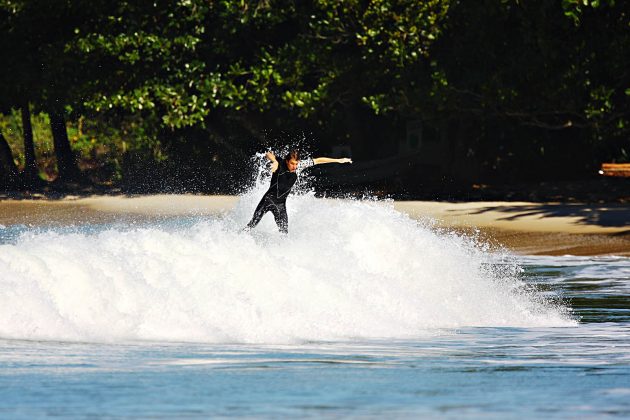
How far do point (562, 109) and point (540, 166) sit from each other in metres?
5.93

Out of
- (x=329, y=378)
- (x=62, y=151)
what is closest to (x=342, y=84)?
(x=62, y=151)

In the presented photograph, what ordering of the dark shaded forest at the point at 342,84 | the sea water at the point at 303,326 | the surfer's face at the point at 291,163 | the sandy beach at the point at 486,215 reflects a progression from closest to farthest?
the sea water at the point at 303,326 → the surfer's face at the point at 291,163 → the sandy beach at the point at 486,215 → the dark shaded forest at the point at 342,84

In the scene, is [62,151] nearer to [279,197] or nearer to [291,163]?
[279,197]

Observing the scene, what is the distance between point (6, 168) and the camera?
4009 centimetres

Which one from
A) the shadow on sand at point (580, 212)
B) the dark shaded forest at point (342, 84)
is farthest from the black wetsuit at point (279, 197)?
the dark shaded forest at point (342, 84)

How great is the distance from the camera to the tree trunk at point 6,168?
39531 mm

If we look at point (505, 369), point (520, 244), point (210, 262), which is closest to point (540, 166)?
point (520, 244)

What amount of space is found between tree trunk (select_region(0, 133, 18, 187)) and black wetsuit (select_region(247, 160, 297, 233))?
2312 centimetres

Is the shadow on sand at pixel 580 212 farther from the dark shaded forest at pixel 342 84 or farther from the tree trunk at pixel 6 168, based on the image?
the tree trunk at pixel 6 168

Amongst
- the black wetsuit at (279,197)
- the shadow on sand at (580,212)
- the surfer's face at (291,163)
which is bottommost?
the shadow on sand at (580,212)

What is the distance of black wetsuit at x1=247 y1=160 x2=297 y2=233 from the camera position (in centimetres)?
1725

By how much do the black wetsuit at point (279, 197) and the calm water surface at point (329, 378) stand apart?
13.6 feet

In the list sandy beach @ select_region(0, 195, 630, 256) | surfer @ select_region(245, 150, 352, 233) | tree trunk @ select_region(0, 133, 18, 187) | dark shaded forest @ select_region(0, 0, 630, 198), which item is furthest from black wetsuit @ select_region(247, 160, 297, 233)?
tree trunk @ select_region(0, 133, 18, 187)

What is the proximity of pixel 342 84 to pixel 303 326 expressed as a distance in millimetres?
22693
